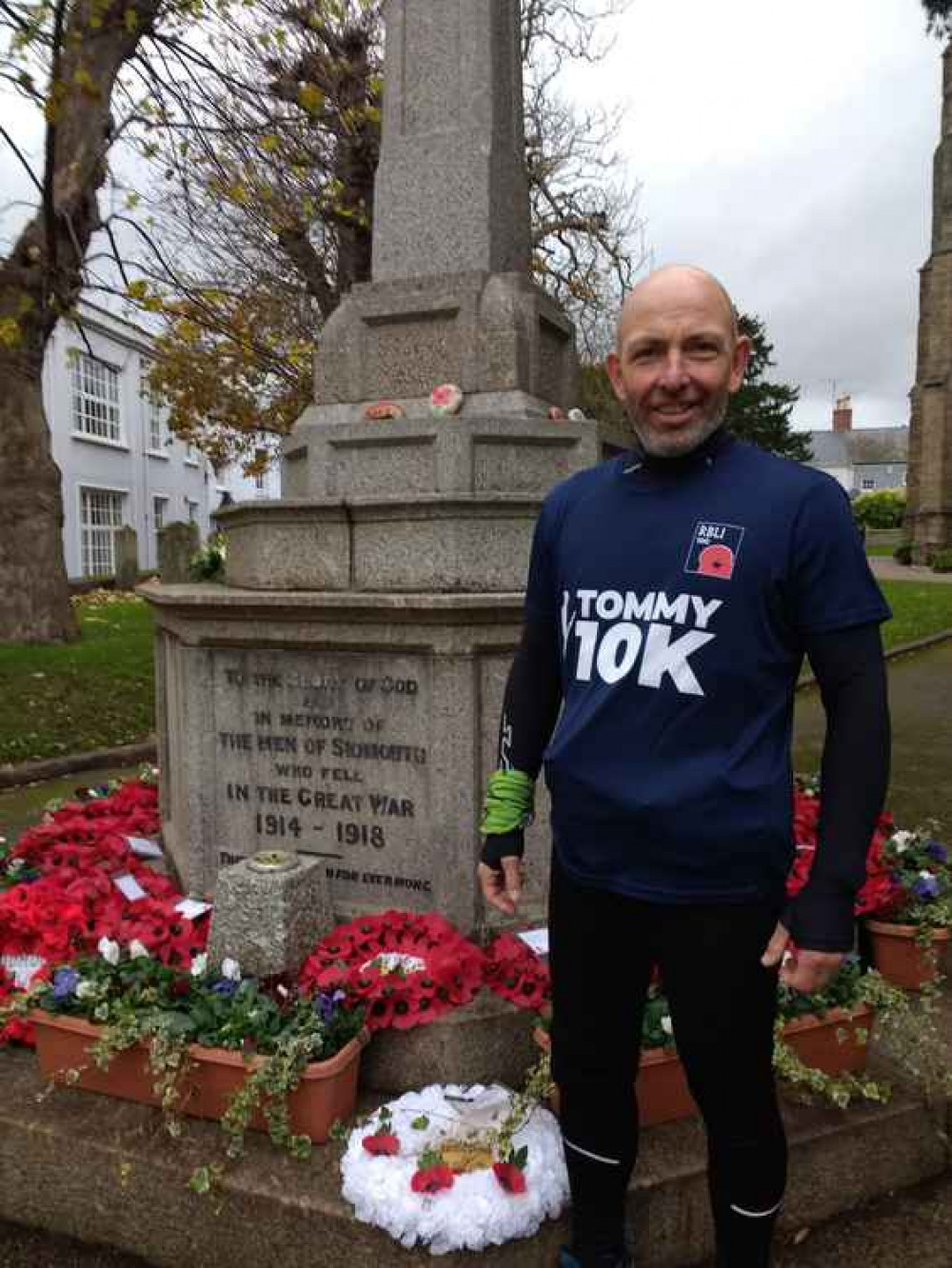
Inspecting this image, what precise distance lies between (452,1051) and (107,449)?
2511 centimetres

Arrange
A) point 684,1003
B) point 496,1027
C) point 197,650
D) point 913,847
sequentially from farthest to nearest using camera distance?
point 913,847, point 197,650, point 496,1027, point 684,1003

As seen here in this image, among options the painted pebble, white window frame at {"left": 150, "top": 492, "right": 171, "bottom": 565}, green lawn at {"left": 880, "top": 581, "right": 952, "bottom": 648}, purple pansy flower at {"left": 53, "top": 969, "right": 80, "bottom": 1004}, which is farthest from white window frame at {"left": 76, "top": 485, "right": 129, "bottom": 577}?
purple pansy flower at {"left": 53, "top": 969, "right": 80, "bottom": 1004}

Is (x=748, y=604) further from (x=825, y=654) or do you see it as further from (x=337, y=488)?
(x=337, y=488)

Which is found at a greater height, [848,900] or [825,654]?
[825,654]

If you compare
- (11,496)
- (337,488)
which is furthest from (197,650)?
(11,496)

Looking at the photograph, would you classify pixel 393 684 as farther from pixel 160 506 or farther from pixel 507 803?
pixel 160 506

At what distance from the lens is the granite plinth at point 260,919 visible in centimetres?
278

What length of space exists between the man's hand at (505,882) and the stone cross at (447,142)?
264cm

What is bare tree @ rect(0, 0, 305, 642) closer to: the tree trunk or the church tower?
the tree trunk

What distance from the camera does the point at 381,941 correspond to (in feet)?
9.68

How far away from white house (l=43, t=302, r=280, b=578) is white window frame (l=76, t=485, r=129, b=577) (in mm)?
25

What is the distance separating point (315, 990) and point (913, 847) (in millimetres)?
2503

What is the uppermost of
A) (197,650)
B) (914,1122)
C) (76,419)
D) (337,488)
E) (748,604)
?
(76,419)

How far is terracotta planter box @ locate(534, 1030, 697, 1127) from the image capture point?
2430 millimetres
